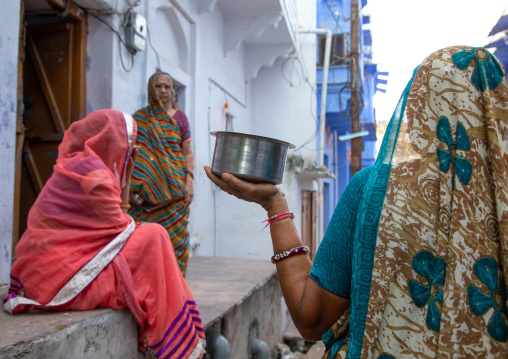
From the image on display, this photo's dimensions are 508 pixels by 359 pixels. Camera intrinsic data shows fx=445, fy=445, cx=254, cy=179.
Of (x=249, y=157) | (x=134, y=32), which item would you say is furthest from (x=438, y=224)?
(x=134, y=32)

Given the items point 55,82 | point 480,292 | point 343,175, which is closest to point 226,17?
point 55,82

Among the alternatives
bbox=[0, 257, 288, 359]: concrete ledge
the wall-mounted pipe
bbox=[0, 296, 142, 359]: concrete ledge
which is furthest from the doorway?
bbox=[0, 296, 142, 359]: concrete ledge

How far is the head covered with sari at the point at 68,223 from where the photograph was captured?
2043mm

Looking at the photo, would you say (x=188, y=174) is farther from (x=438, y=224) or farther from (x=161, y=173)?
(x=438, y=224)

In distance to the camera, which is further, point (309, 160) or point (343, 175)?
point (343, 175)

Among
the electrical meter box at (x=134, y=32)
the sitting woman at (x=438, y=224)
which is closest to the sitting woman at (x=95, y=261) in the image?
the sitting woman at (x=438, y=224)

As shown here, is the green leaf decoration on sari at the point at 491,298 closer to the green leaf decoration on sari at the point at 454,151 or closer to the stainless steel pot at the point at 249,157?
the green leaf decoration on sari at the point at 454,151

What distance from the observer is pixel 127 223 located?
2318 millimetres

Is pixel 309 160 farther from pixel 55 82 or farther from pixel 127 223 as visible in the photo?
pixel 127 223

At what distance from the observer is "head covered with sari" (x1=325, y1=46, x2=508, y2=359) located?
88cm

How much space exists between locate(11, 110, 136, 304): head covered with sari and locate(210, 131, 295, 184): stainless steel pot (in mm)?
897

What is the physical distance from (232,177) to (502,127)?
72 centimetres

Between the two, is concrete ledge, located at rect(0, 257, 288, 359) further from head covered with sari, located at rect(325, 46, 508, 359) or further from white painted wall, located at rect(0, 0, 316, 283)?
head covered with sari, located at rect(325, 46, 508, 359)

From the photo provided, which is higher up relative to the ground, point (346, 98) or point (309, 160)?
point (346, 98)
